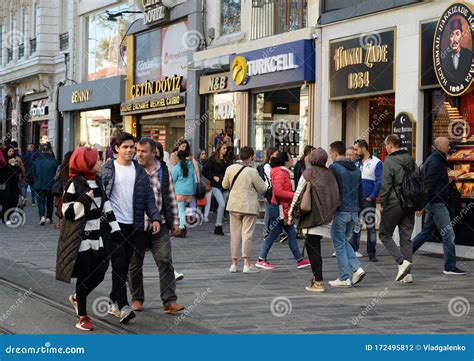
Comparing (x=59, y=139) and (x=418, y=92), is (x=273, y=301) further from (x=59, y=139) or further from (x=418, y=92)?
(x=59, y=139)

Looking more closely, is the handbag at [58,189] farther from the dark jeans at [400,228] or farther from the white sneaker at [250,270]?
the dark jeans at [400,228]

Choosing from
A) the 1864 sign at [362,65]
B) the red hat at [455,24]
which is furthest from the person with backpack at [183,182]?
the red hat at [455,24]

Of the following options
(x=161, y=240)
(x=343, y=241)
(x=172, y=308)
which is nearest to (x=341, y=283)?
(x=343, y=241)

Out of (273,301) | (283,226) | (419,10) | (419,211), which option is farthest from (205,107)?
(273,301)

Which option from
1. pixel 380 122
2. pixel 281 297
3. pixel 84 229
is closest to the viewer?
pixel 84 229

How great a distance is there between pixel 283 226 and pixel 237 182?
107 cm

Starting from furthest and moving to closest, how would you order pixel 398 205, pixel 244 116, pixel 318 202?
pixel 244 116 → pixel 398 205 → pixel 318 202

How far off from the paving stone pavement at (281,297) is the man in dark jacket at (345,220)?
0.26 m

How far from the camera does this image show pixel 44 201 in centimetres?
2161

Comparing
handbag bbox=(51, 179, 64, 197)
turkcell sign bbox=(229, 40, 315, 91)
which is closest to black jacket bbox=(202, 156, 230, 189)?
turkcell sign bbox=(229, 40, 315, 91)

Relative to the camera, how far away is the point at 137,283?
9422mm

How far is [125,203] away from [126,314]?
1036mm

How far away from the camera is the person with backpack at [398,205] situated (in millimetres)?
11977

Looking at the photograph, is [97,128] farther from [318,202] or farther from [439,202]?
[318,202]
